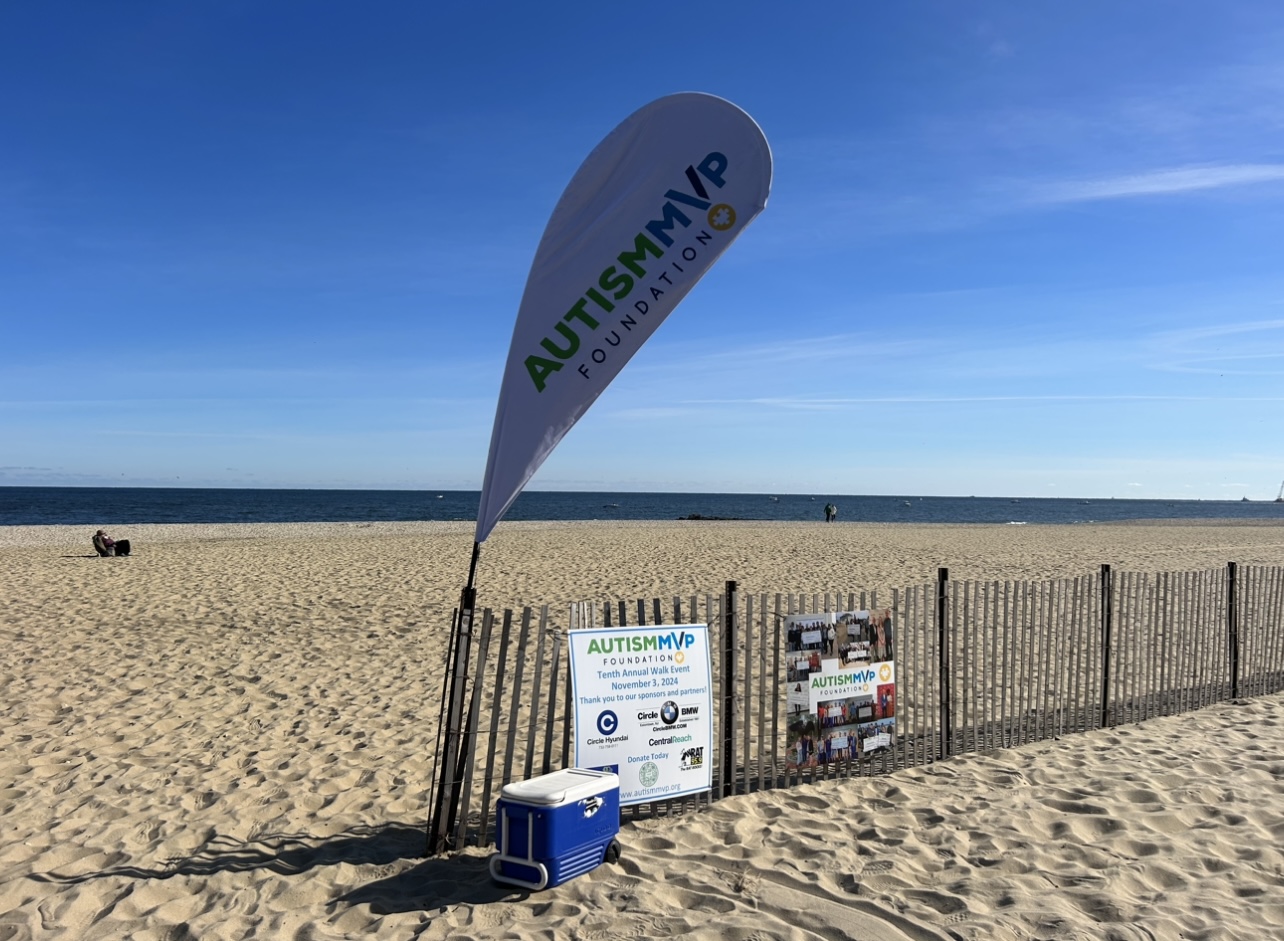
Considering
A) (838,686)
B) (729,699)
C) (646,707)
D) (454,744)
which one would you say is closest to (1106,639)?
(838,686)

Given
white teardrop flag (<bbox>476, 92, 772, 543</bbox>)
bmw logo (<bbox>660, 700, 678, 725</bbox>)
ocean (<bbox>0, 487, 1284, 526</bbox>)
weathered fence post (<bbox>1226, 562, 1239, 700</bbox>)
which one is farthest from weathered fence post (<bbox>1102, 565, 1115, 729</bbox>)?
ocean (<bbox>0, 487, 1284, 526</bbox>)

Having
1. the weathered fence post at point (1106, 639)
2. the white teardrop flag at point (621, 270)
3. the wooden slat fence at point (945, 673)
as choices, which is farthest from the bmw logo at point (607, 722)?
the weathered fence post at point (1106, 639)

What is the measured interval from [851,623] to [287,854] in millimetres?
3843

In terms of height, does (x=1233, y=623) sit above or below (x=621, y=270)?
below

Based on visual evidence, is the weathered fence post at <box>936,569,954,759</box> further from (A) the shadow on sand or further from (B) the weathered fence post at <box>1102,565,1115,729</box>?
(A) the shadow on sand

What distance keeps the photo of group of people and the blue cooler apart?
1786mm

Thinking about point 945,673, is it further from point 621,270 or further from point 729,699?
point 621,270

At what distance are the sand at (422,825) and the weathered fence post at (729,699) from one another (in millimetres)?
240

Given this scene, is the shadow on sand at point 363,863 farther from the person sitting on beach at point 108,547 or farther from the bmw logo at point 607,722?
the person sitting on beach at point 108,547

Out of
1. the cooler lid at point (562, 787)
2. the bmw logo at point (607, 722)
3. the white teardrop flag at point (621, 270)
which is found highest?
the white teardrop flag at point (621, 270)

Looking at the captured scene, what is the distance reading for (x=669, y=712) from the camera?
18.3ft

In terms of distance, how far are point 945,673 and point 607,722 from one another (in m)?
2.88

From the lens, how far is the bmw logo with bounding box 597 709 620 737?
5281 millimetres

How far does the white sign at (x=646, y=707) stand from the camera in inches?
206
